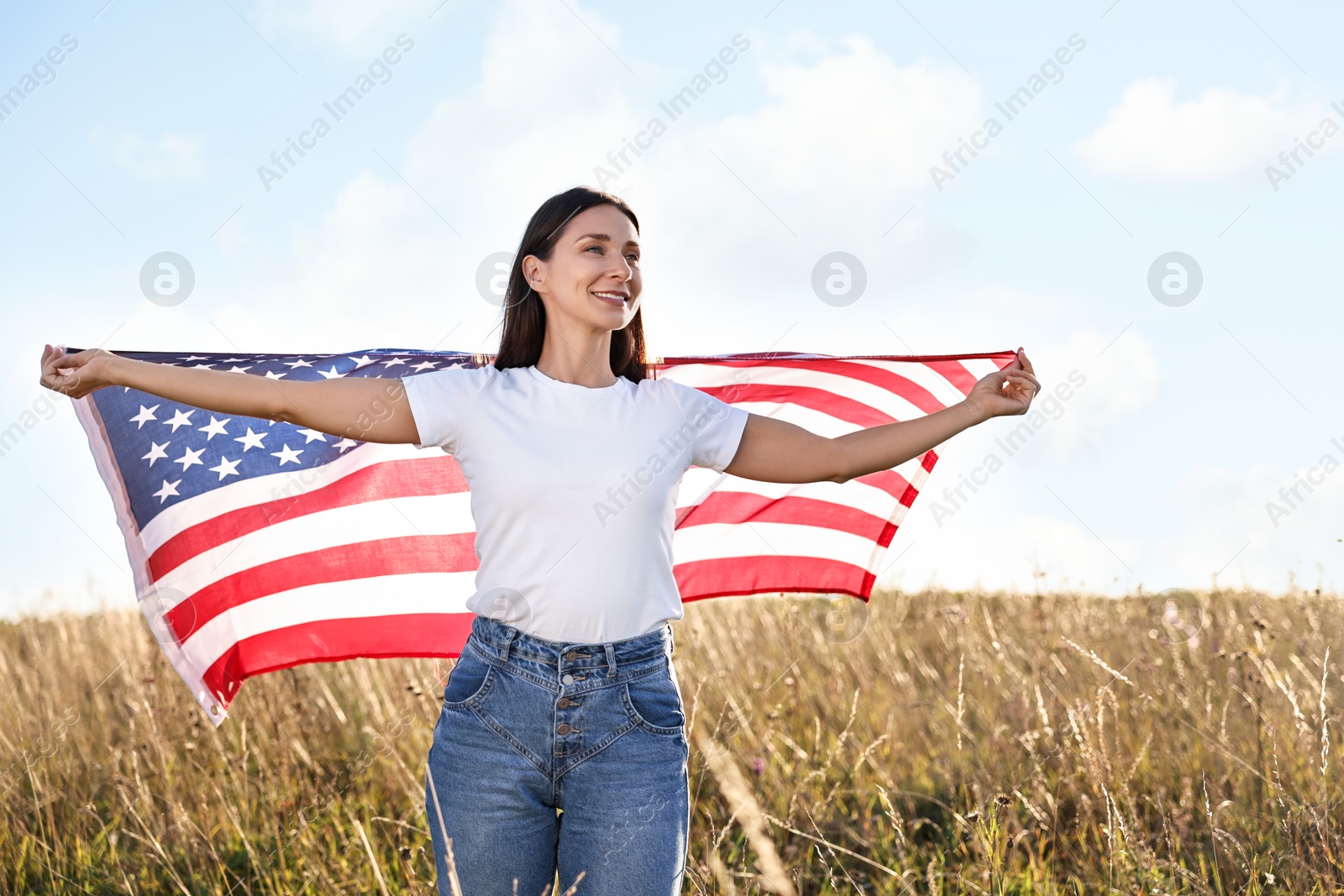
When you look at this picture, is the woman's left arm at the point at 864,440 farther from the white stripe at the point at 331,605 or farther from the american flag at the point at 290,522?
the white stripe at the point at 331,605

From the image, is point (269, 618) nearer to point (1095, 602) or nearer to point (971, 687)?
point (971, 687)

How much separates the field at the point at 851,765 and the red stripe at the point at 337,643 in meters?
0.61

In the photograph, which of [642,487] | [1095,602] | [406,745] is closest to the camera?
[642,487]

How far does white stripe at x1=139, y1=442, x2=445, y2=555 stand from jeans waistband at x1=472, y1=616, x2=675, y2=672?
67.4 inches

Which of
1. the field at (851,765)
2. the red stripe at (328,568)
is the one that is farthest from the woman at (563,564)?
the red stripe at (328,568)

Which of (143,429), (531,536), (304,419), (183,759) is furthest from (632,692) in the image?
(183,759)

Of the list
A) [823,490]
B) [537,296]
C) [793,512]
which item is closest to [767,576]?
[793,512]

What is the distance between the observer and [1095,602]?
7012 millimetres

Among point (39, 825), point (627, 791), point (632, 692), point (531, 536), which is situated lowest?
point (39, 825)

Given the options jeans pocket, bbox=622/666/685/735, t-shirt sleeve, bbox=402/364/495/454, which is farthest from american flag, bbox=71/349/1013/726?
jeans pocket, bbox=622/666/685/735

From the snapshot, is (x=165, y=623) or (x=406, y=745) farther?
(x=406, y=745)

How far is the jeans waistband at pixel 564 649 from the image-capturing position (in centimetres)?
218

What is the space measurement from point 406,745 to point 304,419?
3380mm

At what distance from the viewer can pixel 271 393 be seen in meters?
2.36
